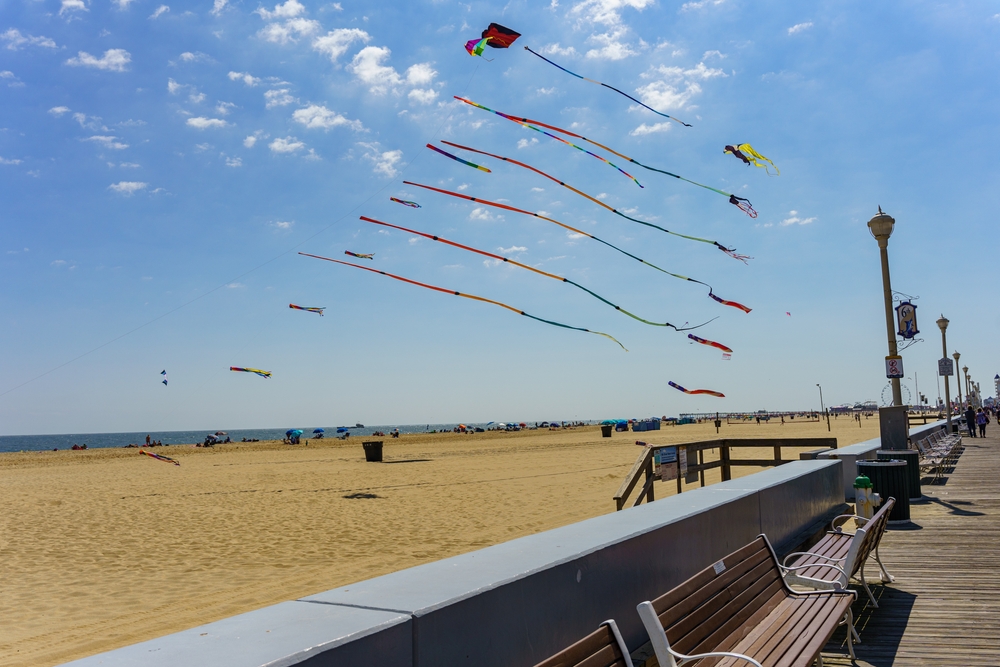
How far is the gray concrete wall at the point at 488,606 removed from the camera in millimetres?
2016

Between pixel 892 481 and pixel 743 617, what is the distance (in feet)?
20.3

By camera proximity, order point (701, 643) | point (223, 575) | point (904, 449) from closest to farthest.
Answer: point (701, 643), point (223, 575), point (904, 449)

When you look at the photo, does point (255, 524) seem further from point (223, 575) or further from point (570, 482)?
point (570, 482)

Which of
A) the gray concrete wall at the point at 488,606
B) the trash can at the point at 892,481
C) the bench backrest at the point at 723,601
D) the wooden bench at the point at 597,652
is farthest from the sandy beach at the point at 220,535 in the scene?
the wooden bench at the point at 597,652

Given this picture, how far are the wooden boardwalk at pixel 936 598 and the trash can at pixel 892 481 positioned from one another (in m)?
0.22

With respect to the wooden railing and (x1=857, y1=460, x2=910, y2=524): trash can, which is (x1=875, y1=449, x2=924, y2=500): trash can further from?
(x1=857, y1=460, x2=910, y2=524): trash can

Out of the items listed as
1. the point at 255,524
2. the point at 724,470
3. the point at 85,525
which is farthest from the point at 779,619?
the point at 85,525

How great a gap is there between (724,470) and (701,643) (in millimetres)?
11001

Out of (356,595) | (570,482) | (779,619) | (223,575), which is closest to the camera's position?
(356,595)

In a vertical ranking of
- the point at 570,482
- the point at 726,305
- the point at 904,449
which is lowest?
the point at 570,482

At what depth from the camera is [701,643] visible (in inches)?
117

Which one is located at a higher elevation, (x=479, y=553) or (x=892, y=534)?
(x=479, y=553)

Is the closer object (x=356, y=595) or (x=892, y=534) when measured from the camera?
(x=356, y=595)

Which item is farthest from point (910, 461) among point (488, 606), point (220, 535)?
point (220, 535)
